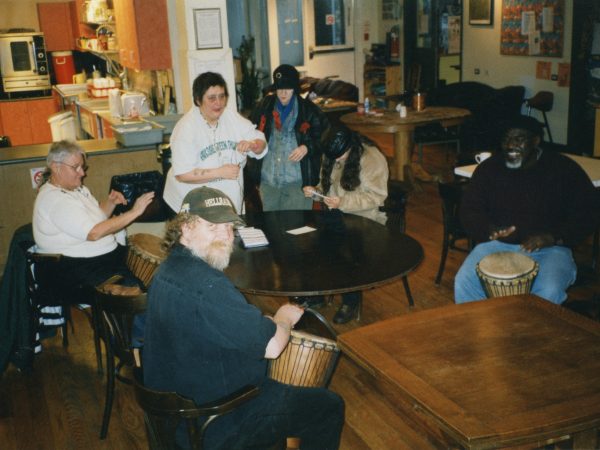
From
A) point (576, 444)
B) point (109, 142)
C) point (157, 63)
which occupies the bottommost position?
point (576, 444)

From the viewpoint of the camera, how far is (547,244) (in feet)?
12.0

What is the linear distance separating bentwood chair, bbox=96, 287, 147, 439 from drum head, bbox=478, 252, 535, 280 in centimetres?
173

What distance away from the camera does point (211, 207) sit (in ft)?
7.84

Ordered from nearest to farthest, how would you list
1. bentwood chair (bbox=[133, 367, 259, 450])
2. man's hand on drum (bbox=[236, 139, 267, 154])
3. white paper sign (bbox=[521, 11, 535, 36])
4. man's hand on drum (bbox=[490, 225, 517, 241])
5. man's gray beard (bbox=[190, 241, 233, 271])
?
1. bentwood chair (bbox=[133, 367, 259, 450])
2. man's gray beard (bbox=[190, 241, 233, 271])
3. man's hand on drum (bbox=[490, 225, 517, 241])
4. man's hand on drum (bbox=[236, 139, 267, 154])
5. white paper sign (bbox=[521, 11, 535, 36])

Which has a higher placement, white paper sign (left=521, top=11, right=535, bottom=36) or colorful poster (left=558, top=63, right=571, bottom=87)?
white paper sign (left=521, top=11, right=535, bottom=36)

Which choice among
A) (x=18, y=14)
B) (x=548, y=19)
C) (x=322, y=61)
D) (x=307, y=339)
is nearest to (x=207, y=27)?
(x=307, y=339)

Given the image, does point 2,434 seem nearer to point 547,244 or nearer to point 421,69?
point 547,244

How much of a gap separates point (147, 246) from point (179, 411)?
4.86ft

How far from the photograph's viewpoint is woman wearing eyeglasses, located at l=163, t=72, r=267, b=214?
13.5 ft

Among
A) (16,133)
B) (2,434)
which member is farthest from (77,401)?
(16,133)

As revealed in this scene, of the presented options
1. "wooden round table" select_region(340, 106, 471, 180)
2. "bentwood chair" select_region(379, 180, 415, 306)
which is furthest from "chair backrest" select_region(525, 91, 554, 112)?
"bentwood chair" select_region(379, 180, 415, 306)

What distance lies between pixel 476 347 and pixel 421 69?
9732 millimetres

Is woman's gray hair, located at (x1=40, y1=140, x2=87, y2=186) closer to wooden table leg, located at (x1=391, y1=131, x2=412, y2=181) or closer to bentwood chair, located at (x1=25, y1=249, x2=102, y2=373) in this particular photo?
bentwood chair, located at (x1=25, y1=249, x2=102, y2=373)

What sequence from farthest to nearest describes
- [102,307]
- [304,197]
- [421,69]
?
[421,69] < [304,197] < [102,307]
